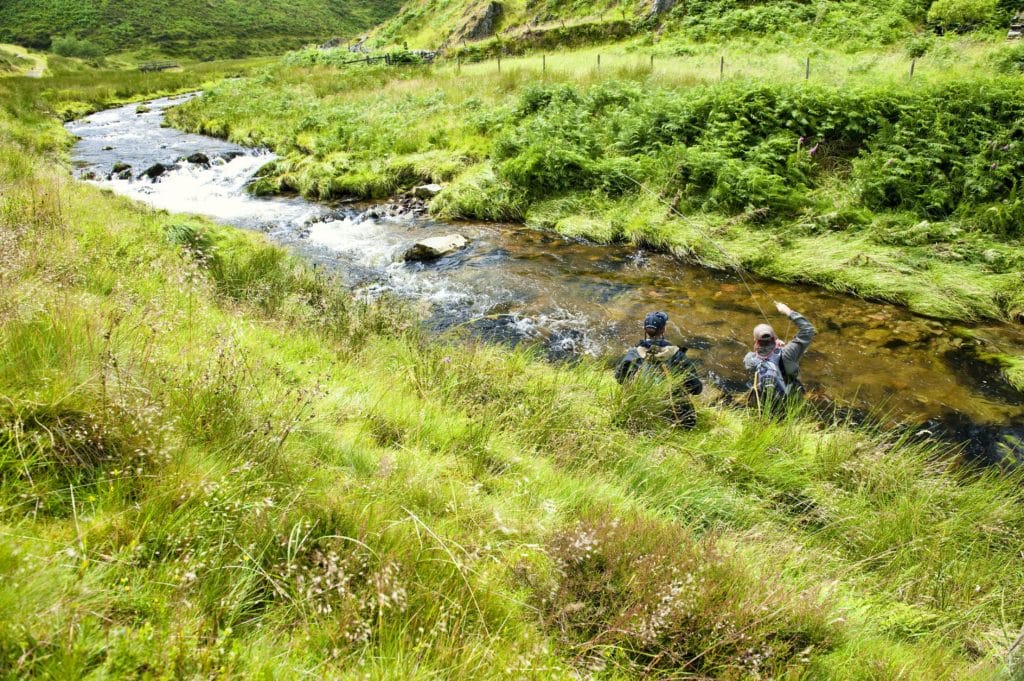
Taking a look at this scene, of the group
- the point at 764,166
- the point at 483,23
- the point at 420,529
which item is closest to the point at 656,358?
the point at 420,529

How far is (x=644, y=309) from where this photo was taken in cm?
861

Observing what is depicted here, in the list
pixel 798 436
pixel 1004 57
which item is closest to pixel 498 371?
pixel 798 436

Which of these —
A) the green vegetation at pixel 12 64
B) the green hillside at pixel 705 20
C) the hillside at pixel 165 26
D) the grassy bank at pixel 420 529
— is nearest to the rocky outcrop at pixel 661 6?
the green hillside at pixel 705 20

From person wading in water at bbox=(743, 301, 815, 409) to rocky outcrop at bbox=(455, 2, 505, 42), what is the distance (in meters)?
41.0

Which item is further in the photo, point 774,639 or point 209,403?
point 209,403

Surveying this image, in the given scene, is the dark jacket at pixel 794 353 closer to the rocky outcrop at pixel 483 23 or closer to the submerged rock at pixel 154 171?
the submerged rock at pixel 154 171

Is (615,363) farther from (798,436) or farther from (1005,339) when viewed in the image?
(1005,339)

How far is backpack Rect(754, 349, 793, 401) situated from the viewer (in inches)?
222

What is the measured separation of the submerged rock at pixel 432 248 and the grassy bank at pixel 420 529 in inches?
228

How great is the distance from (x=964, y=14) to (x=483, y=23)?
30.3 metres

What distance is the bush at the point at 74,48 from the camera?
69.6 m

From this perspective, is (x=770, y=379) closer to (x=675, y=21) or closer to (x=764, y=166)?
(x=764, y=166)

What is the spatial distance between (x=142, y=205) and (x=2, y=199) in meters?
3.70

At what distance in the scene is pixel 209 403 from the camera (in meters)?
2.92
